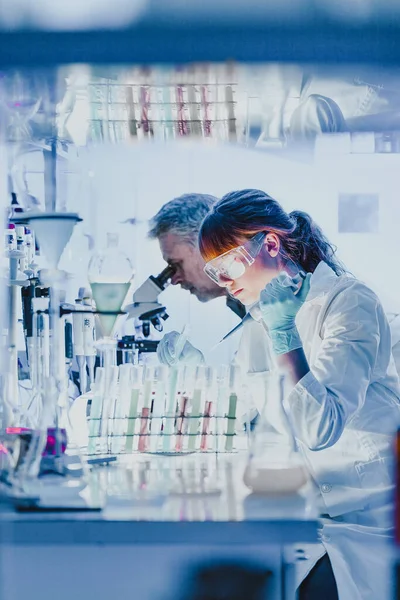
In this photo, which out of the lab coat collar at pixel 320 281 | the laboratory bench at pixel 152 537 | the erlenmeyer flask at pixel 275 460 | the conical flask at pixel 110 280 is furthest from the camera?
the lab coat collar at pixel 320 281

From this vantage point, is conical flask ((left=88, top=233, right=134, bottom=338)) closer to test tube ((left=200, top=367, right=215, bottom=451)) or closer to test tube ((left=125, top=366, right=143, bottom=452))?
test tube ((left=125, top=366, right=143, bottom=452))

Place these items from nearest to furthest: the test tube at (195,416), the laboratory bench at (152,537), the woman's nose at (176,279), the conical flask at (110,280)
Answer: the laboratory bench at (152,537), the conical flask at (110,280), the test tube at (195,416), the woman's nose at (176,279)

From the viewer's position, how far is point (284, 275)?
242 centimetres

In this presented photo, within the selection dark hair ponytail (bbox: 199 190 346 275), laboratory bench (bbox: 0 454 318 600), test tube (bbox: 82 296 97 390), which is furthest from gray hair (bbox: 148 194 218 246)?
laboratory bench (bbox: 0 454 318 600)

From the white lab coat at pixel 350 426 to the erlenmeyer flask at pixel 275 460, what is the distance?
10.4 inches

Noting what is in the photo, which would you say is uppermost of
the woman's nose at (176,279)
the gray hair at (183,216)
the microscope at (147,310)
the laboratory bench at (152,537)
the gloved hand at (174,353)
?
the gray hair at (183,216)

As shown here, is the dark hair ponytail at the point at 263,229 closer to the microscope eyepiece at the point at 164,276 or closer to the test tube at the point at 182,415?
the microscope eyepiece at the point at 164,276

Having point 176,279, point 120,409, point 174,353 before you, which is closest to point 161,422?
point 120,409

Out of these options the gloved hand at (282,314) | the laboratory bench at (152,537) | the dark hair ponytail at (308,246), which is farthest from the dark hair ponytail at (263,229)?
the laboratory bench at (152,537)

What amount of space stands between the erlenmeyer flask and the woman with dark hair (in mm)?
265

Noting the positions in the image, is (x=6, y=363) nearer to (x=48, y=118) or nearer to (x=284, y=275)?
(x=48, y=118)

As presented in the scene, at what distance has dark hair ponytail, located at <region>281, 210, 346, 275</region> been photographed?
2539 millimetres

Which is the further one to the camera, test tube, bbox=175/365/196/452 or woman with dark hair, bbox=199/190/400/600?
test tube, bbox=175/365/196/452

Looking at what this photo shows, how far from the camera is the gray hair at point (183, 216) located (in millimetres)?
2787
